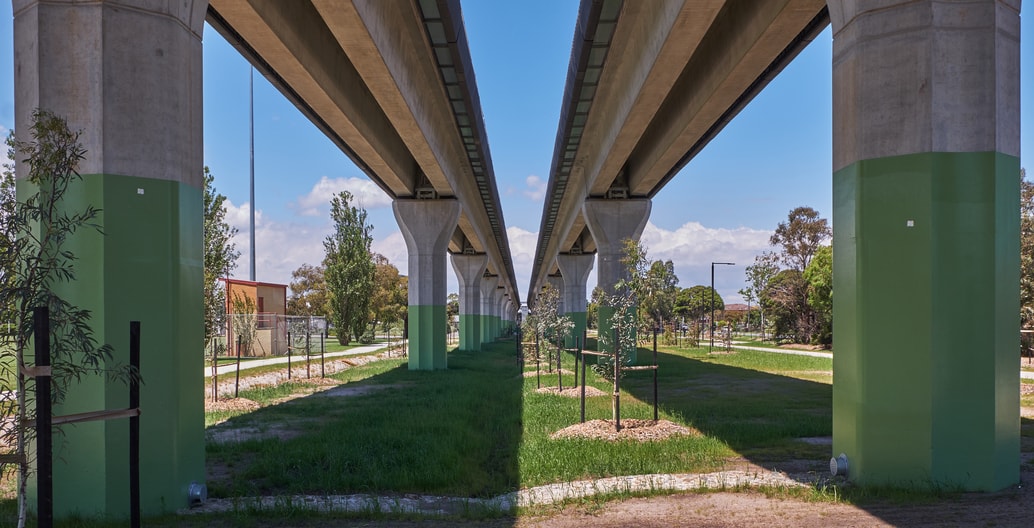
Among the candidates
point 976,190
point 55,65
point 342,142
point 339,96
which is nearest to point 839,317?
point 976,190

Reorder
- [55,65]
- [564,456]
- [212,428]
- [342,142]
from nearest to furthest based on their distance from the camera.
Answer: [55,65]
[564,456]
[212,428]
[342,142]

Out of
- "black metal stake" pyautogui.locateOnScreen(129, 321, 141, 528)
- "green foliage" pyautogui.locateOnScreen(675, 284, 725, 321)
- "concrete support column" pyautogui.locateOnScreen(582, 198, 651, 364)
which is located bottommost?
"green foliage" pyautogui.locateOnScreen(675, 284, 725, 321)

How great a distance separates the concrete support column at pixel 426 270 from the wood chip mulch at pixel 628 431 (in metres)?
16.8

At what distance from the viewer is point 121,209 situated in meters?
7.57

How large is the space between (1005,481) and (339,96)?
13358 millimetres

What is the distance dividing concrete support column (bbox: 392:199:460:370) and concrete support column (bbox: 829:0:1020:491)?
22.2 m

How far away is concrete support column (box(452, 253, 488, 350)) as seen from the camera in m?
50.0

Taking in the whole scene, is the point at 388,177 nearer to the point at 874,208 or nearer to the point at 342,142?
the point at 342,142

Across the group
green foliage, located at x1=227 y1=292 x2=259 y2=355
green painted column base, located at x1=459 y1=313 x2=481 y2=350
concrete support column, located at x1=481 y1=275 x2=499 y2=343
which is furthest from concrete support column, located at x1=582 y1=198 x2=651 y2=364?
concrete support column, located at x1=481 y1=275 x2=499 y2=343

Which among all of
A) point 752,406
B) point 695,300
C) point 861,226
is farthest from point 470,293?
point 695,300

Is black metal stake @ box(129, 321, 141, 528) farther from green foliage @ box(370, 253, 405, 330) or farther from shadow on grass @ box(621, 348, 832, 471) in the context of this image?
green foliage @ box(370, 253, 405, 330)

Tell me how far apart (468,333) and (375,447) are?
3826 centimetres

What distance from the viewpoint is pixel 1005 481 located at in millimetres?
8273

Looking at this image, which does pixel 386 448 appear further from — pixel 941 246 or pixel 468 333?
pixel 468 333
